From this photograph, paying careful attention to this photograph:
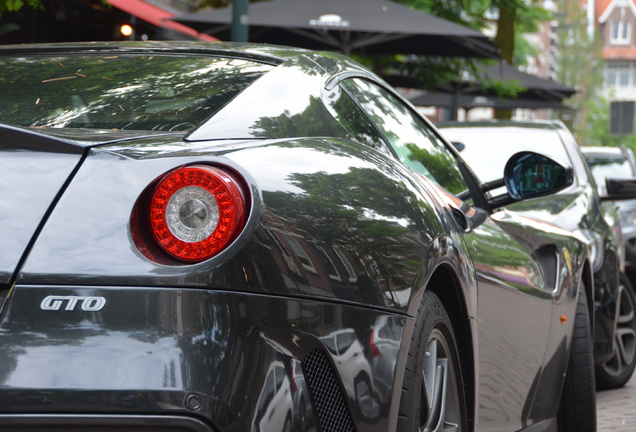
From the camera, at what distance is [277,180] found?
79.1 inches

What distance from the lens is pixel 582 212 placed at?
598 cm

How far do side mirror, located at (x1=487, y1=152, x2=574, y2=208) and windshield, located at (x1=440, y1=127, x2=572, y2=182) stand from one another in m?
2.62

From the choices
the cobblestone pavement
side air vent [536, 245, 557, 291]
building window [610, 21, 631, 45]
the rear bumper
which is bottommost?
the cobblestone pavement

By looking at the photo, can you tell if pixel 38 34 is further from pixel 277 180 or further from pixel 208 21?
pixel 277 180

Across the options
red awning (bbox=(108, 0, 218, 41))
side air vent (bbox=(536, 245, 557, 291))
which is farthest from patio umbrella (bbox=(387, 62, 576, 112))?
side air vent (bbox=(536, 245, 557, 291))

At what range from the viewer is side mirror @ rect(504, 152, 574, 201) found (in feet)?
11.6

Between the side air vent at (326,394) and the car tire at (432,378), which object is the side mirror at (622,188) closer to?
the car tire at (432,378)

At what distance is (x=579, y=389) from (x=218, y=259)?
2.70 meters

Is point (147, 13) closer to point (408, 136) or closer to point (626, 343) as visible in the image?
point (626, 343)

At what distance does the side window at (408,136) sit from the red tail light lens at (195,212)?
104 centimetres

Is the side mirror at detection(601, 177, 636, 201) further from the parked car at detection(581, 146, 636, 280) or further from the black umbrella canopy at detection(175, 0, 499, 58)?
the parked car at detection(581, 146, 636, 280)

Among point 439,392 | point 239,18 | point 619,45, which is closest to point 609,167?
point 239,18

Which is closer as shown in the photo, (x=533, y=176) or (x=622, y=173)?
(x=533, y=176)

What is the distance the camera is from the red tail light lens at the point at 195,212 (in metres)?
1.88
